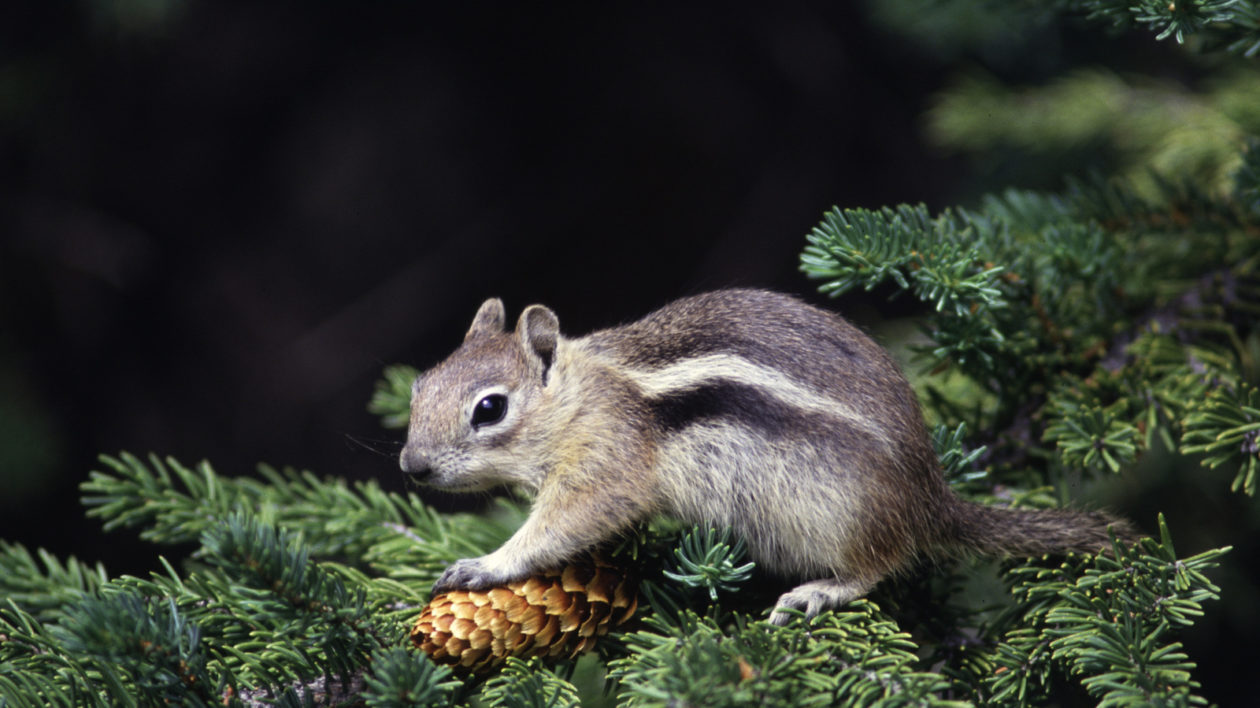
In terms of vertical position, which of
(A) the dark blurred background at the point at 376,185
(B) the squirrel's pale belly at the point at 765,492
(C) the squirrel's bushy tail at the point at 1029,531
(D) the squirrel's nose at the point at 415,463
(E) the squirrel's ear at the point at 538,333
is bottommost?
(C) the squirrel's bushy tail at the point at 1029,531

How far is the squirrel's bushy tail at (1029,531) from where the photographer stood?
138 cm

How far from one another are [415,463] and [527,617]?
0.41m

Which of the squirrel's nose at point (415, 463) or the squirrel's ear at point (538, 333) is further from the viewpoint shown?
the squirrel's ear at point (538, 333)

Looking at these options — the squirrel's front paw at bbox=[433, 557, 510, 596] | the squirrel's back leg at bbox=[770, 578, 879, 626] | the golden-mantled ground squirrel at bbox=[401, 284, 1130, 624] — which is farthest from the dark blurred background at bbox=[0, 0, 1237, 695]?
the squirrel's front paw at bbox=[433, 557, 510, 596]

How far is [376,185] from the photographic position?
10.6ft

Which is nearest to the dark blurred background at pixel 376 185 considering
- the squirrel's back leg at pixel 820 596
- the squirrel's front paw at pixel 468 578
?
the squirrel's back leg at pixel 820 596

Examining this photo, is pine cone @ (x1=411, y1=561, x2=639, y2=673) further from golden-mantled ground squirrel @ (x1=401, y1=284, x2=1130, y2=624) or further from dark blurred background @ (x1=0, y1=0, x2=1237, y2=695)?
dark blurred background @ (x1=0, y1=0, x2=1237, y2=695)

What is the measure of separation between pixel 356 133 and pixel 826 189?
1.68m

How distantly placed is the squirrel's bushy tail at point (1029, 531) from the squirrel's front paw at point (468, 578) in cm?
71

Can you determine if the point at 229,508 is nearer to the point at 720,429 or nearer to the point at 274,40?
the point at 720,429

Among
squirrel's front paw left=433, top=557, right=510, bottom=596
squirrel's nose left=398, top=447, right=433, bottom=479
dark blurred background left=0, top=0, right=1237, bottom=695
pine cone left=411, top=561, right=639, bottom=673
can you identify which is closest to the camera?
pine cone left=411, top=561, right=639, bottom=673

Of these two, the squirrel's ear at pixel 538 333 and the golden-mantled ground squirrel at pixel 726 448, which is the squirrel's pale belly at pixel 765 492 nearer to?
the golden-mantled ground squirrel at pixel 726 448

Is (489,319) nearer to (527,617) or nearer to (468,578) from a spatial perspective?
(468,578)

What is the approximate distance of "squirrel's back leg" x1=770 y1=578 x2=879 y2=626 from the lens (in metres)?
1.29
